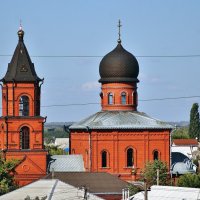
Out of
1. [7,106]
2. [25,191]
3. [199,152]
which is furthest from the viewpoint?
[199,152]

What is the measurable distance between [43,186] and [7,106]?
55.8ft

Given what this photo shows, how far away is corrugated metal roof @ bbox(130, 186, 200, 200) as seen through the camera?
57469 millimetres

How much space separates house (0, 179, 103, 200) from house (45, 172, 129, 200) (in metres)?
7.00

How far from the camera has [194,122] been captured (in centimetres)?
15000

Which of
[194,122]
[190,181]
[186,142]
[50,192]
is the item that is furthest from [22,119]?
[194,122]

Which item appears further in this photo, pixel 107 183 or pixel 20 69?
pixel 20 69

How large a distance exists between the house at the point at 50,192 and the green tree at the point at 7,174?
11.4 metres

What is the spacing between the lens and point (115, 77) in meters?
79.6

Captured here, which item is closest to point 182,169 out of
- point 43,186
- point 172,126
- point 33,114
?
point 172,126

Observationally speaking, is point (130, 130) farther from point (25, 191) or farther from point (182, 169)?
point (25, 191)

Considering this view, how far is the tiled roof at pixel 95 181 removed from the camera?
66.0 meters

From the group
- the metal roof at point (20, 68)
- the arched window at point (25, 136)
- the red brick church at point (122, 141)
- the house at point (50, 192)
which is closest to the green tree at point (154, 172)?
the red brick church at point (122, 141)

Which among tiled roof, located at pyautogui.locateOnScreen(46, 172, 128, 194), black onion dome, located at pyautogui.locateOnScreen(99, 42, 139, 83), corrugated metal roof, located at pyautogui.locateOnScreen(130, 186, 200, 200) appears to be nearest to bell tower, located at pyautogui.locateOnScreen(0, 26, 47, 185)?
tiled roof, located at pyautogui.locateOnScreen(46, 172, 128, 194)

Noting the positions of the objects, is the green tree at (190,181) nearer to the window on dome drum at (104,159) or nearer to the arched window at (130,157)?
the arched window at (130,157)
